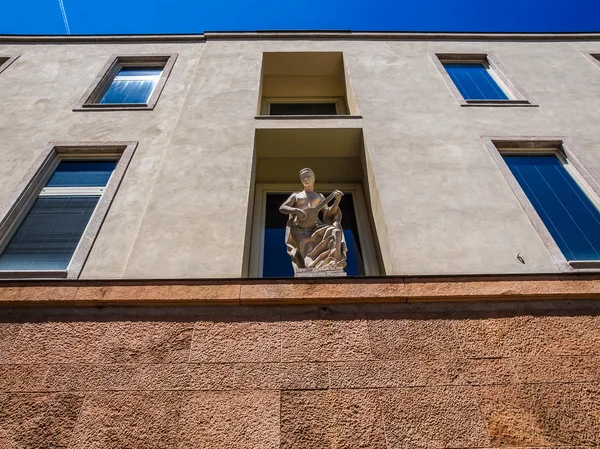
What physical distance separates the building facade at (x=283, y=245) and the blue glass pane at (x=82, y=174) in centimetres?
6

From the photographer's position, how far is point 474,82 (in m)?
11.0

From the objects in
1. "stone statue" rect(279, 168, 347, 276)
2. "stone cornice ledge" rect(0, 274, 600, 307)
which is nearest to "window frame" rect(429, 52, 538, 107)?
"stone statue" rect(279, 168, 347, 276)

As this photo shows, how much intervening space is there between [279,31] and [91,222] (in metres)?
8.75

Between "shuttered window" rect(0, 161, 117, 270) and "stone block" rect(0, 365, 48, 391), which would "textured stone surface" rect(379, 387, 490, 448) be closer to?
"stone block" rect(0, 365, 48, 391)

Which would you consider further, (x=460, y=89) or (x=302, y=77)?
(x=302, y=77)

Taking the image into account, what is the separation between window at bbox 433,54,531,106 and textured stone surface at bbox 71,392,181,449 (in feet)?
28.3

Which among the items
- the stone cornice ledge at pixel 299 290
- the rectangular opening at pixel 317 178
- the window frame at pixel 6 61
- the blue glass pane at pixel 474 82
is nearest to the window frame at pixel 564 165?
the stone cornice ledge at pixel 299 290

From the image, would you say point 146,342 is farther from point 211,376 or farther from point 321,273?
point 321,273

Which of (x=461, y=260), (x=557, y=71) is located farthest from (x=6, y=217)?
(x=557, y=71)

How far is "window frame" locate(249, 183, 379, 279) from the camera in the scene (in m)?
7.74

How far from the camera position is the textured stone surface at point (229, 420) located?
4.12 meters

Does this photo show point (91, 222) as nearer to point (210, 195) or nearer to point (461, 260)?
point (210, 195)

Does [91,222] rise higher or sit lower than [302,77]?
lower

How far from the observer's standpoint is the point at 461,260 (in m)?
6.31
